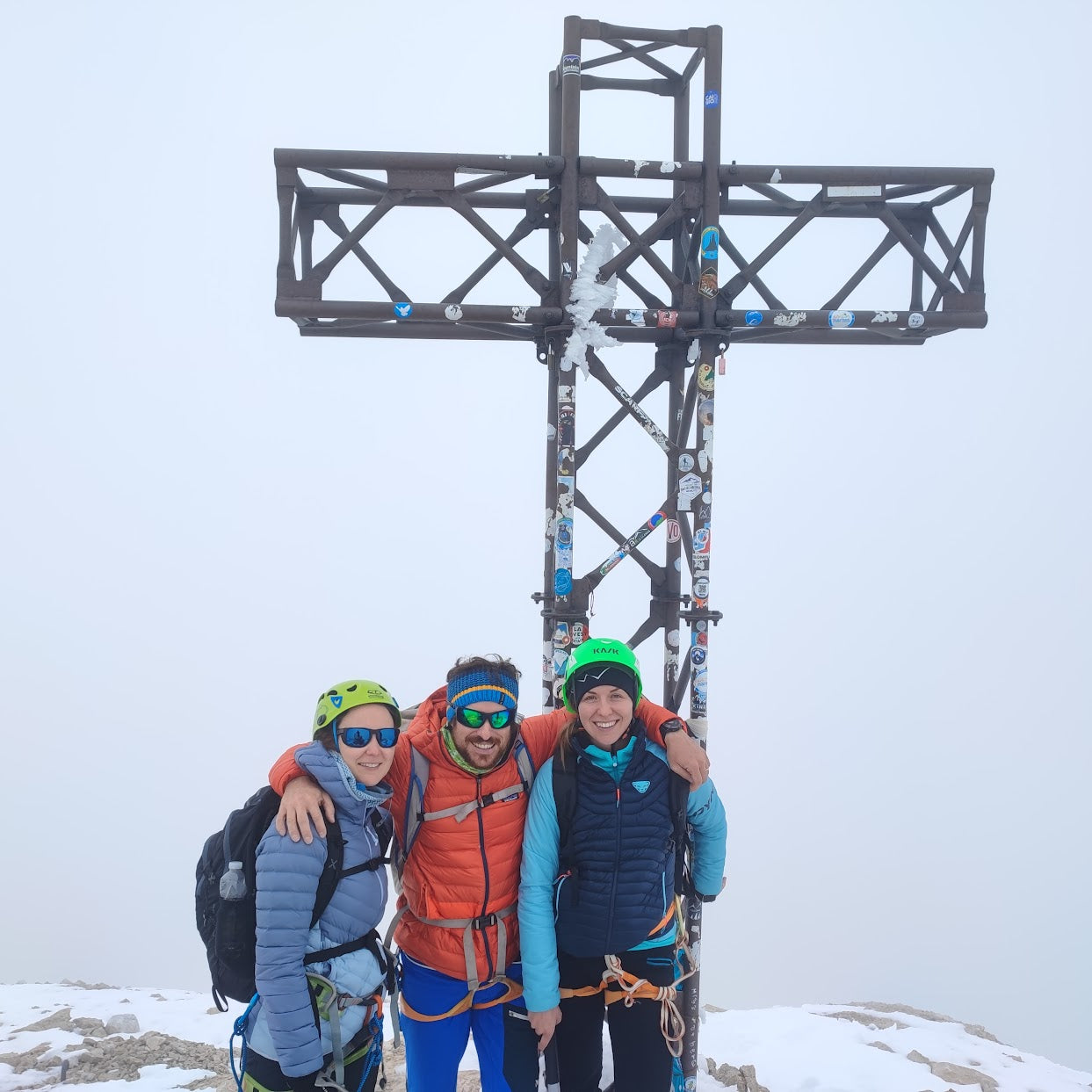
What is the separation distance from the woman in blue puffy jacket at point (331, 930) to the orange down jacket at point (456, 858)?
230 mm

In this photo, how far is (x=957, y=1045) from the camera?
7.40 meters

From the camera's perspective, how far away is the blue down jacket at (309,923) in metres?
3.03

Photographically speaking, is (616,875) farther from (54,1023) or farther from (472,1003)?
(54,1023)

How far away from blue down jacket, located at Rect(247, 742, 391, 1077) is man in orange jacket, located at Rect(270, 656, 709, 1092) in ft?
0.79

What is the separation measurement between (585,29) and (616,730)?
4.52m

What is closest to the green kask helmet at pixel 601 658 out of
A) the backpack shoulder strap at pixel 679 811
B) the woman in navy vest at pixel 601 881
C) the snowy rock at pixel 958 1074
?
the woman in navy vest at pixel 601 881

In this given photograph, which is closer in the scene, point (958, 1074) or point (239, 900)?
point (239, 900)

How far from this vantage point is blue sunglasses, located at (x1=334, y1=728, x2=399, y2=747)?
3350 millimetres

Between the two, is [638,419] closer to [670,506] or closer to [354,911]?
[670,506]

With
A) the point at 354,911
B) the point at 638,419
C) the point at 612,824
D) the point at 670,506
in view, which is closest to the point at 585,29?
the point at 638,419

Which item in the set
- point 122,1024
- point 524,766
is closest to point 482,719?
point 524,766

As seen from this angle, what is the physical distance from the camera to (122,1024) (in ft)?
23.4

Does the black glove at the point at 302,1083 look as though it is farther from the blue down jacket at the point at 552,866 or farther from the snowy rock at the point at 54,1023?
the snowy rock at the point at 54,1023

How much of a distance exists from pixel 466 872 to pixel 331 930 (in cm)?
63
